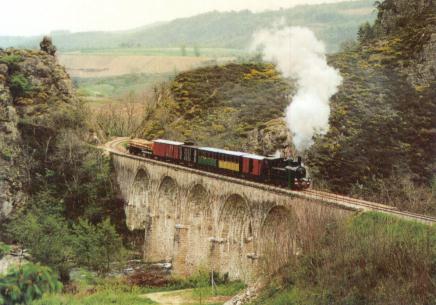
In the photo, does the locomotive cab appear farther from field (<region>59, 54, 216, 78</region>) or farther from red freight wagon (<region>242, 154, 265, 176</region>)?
field (<region>59, 54, 216, 78</region>)

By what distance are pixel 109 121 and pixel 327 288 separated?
7691cm

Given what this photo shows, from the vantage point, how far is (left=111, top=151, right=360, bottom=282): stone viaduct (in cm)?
2933

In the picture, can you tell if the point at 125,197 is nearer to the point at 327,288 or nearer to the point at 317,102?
the point at 317,102

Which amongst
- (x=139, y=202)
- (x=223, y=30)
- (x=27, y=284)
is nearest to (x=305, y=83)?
(x=139, y=202)

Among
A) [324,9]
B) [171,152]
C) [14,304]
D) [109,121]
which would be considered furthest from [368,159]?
[324,9]

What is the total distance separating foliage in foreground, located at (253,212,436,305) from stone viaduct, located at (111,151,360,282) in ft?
5.57

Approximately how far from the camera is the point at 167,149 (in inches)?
2036

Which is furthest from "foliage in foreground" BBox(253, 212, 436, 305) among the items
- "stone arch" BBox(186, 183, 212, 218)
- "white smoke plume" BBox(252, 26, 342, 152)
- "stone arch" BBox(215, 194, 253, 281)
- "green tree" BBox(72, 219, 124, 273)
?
"white smoke plume" BBox(252, 26, 342, 152)

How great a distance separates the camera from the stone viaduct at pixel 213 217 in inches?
1155

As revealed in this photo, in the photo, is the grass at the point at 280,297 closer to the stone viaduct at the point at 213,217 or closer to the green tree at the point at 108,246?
the stone viaduct at the point at 213,217

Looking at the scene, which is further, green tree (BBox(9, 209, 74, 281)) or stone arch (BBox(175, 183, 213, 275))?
stone arch (BBox(175, 183, 213, 275))

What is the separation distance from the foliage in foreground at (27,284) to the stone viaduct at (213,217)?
17.1 metres

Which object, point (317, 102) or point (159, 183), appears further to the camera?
point (317, 102)

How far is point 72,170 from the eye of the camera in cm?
6388
